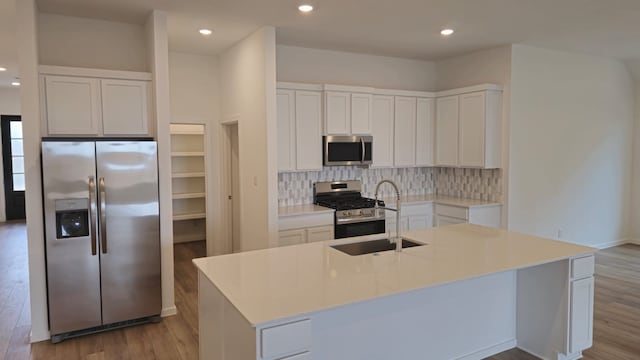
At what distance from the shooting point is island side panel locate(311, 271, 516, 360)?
2557mm

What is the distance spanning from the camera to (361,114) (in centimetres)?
539

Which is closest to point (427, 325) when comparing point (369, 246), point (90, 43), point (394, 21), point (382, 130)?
point (369, 246)

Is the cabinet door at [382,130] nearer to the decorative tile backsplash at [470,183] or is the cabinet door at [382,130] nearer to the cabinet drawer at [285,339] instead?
the decorative tile backsplash at [470,183]

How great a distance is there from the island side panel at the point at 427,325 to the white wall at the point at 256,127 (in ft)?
6.79

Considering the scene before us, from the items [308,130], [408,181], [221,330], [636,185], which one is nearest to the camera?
[221,330]

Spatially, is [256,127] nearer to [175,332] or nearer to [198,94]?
[198,94]

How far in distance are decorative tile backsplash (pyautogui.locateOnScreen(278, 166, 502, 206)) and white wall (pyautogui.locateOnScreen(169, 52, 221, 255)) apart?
1340mm

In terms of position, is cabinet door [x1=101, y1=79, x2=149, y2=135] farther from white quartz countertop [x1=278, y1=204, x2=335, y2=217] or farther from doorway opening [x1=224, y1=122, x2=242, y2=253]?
doorway opening [x1=224, y1=122, x2=242, y2=253]

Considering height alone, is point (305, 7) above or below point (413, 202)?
above

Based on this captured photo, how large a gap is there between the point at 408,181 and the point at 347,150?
Answer: 54.9 inches

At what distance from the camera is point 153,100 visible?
4156mm

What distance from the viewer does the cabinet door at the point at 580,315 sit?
10.1 ft

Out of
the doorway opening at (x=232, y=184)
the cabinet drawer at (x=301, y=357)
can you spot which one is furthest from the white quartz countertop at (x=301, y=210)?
the cabinet drawer at (x=301, y=357)

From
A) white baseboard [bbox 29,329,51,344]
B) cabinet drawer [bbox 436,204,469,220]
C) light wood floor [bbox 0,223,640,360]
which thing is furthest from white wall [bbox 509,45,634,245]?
white baseboard [bbox 29,329,51,344]
